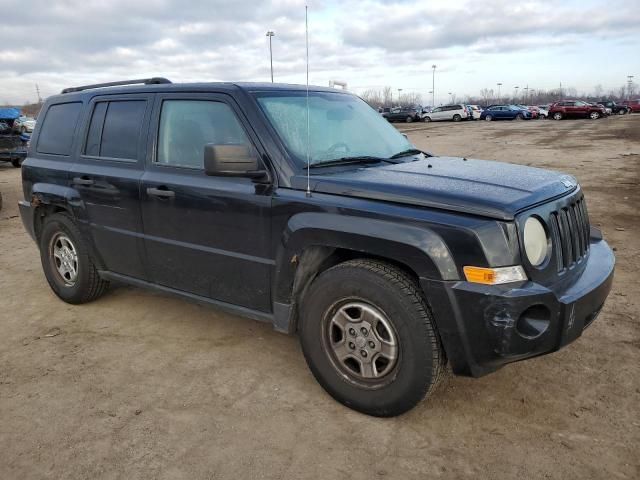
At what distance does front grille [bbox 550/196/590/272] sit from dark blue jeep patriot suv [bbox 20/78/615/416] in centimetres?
1

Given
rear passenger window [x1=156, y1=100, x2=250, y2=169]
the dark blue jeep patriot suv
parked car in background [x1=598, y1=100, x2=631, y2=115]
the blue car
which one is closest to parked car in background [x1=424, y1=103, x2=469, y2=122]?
the blue car

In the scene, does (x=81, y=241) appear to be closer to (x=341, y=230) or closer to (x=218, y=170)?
(x=218, y=170)

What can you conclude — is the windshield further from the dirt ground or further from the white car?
the white car

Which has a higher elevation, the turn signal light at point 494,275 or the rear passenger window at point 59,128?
the rear passenger window at point 59,128

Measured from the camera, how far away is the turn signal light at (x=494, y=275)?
263 centimetres

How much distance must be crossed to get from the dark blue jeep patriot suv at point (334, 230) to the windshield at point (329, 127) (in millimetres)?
15

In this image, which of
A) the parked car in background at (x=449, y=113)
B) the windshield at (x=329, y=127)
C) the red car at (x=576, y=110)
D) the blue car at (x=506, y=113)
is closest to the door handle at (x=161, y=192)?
the windshield at (x=329, y=127)

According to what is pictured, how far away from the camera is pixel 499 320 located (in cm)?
263

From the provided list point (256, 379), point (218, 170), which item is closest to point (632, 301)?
point (256, 379)

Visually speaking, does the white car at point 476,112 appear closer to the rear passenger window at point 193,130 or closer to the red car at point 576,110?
the red car at point 576,110

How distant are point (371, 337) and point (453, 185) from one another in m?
0.96

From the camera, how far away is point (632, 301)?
4.69 meters

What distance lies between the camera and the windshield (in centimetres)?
350

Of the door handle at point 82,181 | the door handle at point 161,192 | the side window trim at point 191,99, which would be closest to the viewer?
the side window trim at point 191,99
